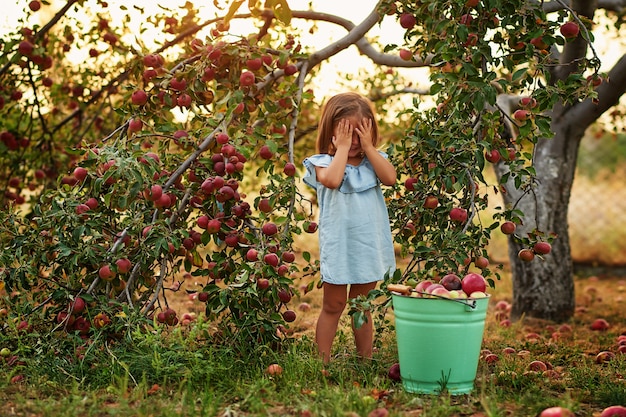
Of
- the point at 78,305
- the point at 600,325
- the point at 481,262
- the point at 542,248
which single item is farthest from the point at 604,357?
the point at 78,305

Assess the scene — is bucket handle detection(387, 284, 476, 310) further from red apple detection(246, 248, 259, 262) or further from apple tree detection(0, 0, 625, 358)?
red apple detection(246, 248, 259, 262)

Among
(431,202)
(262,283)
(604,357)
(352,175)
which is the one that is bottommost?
(604,357)

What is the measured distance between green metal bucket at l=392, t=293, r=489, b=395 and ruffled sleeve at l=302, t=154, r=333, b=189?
25.5 inches

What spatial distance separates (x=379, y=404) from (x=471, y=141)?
3.25 ft

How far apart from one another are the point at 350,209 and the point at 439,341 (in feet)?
2.21

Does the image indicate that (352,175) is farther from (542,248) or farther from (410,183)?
(542,248)

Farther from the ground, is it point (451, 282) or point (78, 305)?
point (451, 282)

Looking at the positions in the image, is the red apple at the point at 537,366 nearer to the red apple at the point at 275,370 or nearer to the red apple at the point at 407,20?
the red apple at the point at 275,370

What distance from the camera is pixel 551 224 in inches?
184

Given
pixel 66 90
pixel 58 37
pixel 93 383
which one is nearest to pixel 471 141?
pixel 93 383

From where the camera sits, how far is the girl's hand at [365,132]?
2.92 metres

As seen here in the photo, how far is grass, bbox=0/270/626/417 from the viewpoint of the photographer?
7.58ft

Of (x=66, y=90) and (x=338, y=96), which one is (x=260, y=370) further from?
(x=66, y=90)

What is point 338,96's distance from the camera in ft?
10.00
